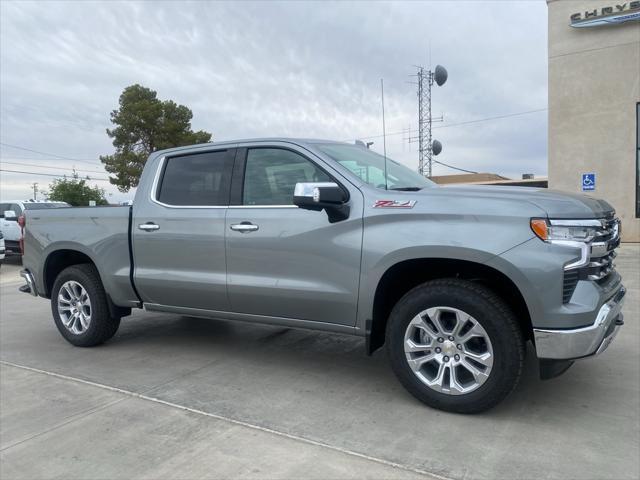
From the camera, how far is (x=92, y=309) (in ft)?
16.6

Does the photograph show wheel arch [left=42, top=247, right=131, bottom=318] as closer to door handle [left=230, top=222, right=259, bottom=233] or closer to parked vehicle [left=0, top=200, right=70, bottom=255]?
door handle [left=230, top=222, right=259, bottom=233]

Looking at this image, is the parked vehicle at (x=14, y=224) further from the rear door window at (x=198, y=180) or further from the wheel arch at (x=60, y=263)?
the rear door window at (x=198, y=180)

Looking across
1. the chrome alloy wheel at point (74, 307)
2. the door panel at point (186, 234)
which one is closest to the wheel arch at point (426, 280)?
the door panel at point (186, 234)

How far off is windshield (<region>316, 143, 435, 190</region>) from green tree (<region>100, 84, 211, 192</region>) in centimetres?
3254

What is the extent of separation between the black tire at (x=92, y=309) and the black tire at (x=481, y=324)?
294 centimetres

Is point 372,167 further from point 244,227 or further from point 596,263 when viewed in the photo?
point 596,263

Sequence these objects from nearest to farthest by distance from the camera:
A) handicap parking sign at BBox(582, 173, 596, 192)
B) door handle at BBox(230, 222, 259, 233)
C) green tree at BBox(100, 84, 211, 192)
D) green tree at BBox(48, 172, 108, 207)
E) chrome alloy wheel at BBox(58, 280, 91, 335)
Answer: door handle at BBox(230, 222, 259, 233) → chrome alloy wheel at BBox(58, 280, 91, 335) → handicap parking sign at BBox(582, 173, 596, 192) → green tree at BBox(100, 84, 211, 192) → green tree at BBox(48, 172, 108, 207)

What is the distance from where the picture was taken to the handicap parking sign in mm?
17797

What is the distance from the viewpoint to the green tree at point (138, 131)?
34.9m

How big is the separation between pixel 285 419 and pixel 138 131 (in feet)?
117

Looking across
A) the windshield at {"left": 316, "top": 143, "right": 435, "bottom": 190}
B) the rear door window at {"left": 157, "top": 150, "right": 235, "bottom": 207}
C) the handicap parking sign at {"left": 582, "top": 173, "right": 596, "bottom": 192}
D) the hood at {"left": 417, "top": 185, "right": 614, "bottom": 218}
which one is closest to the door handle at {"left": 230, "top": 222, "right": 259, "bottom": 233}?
the rear door window at {"left": 157, "top": 150, "right": 235, "bottom": 207}

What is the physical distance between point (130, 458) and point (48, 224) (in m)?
3.28

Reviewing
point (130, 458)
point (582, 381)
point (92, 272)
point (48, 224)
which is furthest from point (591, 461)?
point (48, 224)

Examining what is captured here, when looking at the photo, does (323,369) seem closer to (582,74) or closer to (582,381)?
(582,381)
